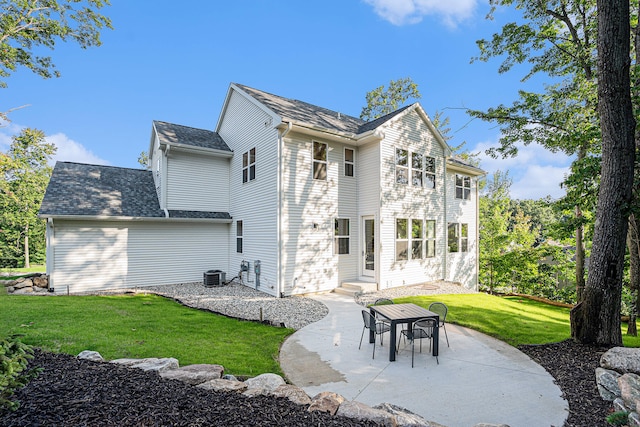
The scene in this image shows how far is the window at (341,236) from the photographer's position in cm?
1155

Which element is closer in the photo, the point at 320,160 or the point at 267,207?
the point at 267,207

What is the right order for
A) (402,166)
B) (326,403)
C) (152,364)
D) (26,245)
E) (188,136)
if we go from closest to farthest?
(326,403) → (152,364) → (402,166) → (188,136) → (26,245)

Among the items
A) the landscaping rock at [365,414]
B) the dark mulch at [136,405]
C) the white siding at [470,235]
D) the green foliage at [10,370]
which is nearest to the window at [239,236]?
the dark mulch at [136,405]

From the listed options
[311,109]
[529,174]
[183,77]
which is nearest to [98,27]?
[183,77]

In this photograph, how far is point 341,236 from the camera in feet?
38.5

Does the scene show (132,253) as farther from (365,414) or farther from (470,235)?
(470,235)

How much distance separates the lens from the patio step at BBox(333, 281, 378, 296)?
1073 centimetres

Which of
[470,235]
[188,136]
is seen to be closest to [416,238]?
[470,235]

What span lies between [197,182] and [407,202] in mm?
9583

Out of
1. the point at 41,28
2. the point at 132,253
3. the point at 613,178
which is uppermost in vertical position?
the point at 41,28

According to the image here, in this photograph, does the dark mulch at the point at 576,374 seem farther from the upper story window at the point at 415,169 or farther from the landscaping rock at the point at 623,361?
the upper story window at the point at 415,169

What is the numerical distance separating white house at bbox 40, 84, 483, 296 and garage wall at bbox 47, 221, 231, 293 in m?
0.04

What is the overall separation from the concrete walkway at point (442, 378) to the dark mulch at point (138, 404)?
1.66ft

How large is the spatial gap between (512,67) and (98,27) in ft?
66.4
